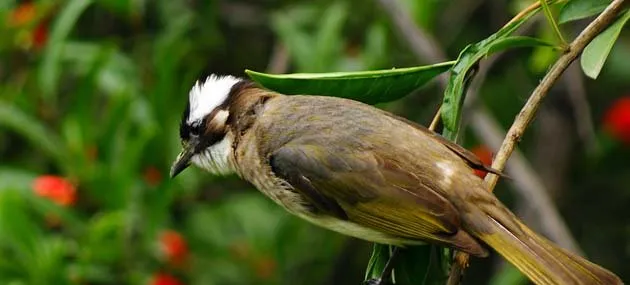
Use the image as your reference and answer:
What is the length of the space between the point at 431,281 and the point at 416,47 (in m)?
1.90

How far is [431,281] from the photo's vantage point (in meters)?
2.97

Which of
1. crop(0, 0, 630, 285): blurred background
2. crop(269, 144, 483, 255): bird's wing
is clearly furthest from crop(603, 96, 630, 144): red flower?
crop(269, 144, 483, 255): bird's wing

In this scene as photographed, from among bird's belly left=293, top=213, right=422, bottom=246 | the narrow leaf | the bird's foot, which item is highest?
the narrow leaf

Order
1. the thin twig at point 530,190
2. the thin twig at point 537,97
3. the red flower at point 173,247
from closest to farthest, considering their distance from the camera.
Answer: the thin twig at point 537,97
the thin twig at point 530,190
the red flower at point 173,247

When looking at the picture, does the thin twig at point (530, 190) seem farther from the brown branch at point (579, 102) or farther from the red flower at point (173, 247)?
the red flower at point (173, 247)

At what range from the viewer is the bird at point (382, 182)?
299 centimetres

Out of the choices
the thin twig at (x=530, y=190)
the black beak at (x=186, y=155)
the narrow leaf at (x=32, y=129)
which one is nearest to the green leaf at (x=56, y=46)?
the narrow leaf at (x=32, y=129)

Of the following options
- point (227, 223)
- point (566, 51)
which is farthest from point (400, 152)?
point (227, 223)

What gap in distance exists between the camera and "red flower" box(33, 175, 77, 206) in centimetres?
461

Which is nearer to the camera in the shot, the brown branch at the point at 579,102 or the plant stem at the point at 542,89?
the plant stem at the point at 542,89

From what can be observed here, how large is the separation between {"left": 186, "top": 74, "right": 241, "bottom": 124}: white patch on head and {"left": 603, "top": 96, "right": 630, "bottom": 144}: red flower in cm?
205

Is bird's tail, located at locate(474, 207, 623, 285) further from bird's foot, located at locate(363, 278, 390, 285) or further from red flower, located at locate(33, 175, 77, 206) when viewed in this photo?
red flower, located at locate(33, 175, 77, 206)

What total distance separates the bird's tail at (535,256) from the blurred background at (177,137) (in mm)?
1134

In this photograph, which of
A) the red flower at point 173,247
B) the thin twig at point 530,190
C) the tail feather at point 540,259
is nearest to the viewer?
the tail feather at point 540,259
